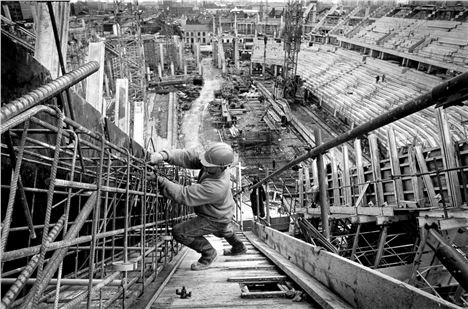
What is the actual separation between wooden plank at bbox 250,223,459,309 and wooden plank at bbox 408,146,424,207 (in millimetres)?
4088

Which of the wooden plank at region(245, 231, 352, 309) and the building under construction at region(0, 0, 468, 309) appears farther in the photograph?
the wooden plank at region(245, 231, 352, 309)

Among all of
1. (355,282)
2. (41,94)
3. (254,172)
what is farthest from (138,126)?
(41,94)

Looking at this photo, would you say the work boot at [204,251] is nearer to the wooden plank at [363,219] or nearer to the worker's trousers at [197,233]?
the worker's trousers at [197,233]

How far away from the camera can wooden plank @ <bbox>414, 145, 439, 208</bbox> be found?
21.3 ft

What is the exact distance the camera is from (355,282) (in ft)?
7.36

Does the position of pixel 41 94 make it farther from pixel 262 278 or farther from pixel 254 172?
pixel 254 172

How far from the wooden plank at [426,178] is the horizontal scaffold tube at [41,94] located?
6371mm

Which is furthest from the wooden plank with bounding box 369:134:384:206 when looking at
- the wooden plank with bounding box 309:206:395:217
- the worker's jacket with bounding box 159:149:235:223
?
the worker's jacket with bounding box 159:149:235:223

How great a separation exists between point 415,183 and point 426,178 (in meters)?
0.23

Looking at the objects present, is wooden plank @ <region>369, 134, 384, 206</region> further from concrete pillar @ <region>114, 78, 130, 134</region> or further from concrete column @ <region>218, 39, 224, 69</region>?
concrete column @ <region>218, 39, 224, 69</region>

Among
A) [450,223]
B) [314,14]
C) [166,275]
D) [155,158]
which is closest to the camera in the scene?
[166,275]

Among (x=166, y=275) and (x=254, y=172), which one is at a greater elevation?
(x=254, y=172)

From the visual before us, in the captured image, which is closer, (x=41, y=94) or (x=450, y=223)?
(x=41, y=94)

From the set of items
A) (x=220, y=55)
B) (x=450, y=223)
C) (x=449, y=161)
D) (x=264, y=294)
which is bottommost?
(x=264, y=294)
